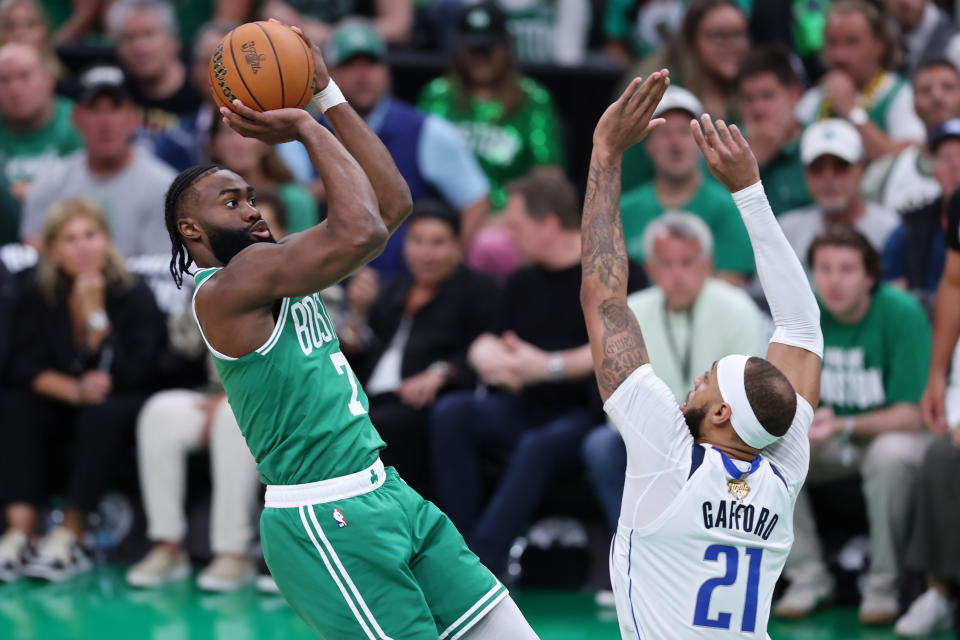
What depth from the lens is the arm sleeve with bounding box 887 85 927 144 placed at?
805 centimetres

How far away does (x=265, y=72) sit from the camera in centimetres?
407

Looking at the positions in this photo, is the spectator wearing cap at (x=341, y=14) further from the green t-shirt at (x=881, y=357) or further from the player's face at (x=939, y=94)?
the green t-shirt at (x=881, y=357)

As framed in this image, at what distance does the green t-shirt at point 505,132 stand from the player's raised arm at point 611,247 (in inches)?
199

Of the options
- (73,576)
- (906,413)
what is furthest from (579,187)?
(73,576)

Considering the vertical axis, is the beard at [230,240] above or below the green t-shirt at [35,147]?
below

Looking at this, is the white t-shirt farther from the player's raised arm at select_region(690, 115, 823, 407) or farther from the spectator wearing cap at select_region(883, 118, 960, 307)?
the spectator wearing cap at select_region(883, 118, 960, 307)

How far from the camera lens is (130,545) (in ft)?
26.0

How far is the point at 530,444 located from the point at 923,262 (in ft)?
7.60

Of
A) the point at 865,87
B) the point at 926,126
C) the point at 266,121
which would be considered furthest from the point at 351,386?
the point at 865,87

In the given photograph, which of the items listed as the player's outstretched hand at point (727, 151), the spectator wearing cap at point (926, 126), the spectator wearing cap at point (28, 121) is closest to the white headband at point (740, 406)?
the player's outstretched hand at point (727, 151)

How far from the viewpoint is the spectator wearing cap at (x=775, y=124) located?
784cm

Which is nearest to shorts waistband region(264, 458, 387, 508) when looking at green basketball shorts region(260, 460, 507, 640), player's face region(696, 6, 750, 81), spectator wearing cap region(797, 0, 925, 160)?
green basketball shorts region(260, 460, 507, 640)

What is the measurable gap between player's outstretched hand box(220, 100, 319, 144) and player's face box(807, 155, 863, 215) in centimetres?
410

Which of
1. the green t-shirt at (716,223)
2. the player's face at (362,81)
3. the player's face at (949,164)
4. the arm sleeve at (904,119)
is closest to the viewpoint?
the player's face at (949,164)
